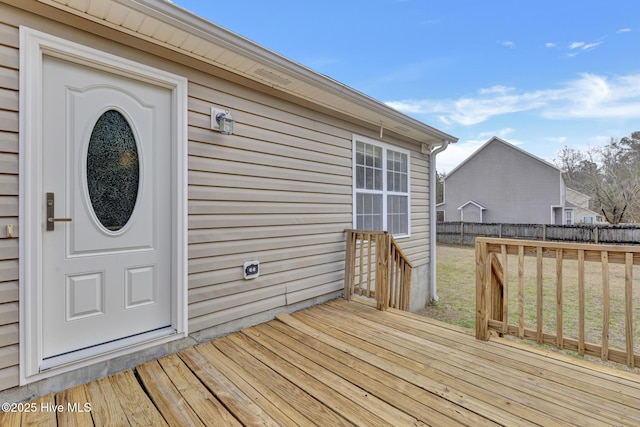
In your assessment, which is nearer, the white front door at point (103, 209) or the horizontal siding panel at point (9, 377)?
the horizontal siding panel at point (9, 377)

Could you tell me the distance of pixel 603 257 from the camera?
2.08m

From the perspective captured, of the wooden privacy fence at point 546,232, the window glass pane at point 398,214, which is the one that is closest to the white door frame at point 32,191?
the window glass pane at point 398,214

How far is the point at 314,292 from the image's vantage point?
3.69 meters

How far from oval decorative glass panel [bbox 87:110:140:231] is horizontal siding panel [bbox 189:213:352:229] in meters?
0.50

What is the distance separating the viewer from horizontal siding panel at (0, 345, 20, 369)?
173 centimetres

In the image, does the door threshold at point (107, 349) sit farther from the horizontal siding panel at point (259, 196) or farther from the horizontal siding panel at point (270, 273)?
the horizontal siding panel at point (259, 196)

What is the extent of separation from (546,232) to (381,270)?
12682mm

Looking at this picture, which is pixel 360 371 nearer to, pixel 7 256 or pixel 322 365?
pixel 322 365

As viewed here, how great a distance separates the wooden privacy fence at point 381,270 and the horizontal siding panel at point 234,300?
1.02 metres

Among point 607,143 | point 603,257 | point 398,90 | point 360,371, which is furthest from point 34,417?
point 607,143

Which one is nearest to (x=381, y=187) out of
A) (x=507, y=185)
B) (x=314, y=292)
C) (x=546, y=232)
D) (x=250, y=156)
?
(x=314, y=292)

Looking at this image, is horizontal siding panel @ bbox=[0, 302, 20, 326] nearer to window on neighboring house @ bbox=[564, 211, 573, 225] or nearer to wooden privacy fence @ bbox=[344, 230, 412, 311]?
wooden privacy fence @ bbox=[344, 230, 412, 311]

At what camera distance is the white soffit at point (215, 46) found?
6.38 ft

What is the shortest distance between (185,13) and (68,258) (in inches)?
74.2
